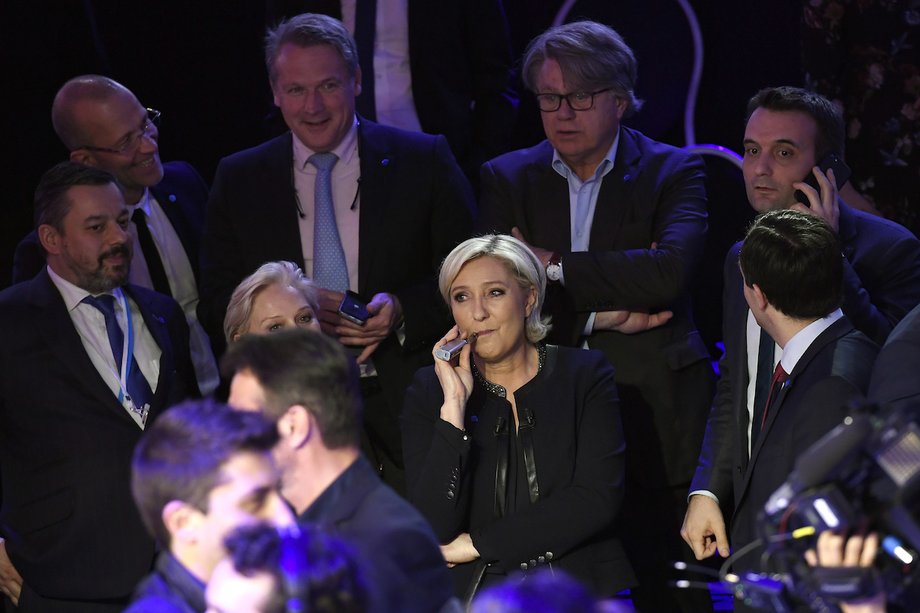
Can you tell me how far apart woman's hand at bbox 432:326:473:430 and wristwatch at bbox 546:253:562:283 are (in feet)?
1.89

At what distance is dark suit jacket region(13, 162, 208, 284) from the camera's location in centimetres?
453

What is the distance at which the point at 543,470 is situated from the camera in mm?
3688

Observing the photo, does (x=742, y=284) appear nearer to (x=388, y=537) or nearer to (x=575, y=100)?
(x=575, y=100)

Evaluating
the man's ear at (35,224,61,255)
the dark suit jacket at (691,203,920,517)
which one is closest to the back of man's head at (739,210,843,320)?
the dark suit jacket at (691,203,920,517)

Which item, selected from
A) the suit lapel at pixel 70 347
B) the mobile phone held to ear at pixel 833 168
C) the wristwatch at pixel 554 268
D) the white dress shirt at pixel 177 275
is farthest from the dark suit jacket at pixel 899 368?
the white dress shirt at pixel 177 275

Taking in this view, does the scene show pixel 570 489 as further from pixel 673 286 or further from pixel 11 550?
pixel 11 550

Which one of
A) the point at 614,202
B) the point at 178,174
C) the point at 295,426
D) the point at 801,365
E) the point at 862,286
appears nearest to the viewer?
the point at 295,426

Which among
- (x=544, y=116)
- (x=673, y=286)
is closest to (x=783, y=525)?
(x=673, y=286)

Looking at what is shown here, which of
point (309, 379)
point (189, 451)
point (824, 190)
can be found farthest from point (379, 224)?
point (189, 451)

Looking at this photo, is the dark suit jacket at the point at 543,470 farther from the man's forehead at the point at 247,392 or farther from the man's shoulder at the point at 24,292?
the man's shoulder at the point at 24,292

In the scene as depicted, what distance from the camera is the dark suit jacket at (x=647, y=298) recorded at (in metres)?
4.26

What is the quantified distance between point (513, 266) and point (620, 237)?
60 cm

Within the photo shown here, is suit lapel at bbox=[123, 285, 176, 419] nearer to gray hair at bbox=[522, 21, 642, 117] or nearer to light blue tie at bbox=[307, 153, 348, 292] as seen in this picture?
light blue tie at bbox=[307, 153, 348, 292]

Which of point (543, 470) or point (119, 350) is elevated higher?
point (119, 350)
